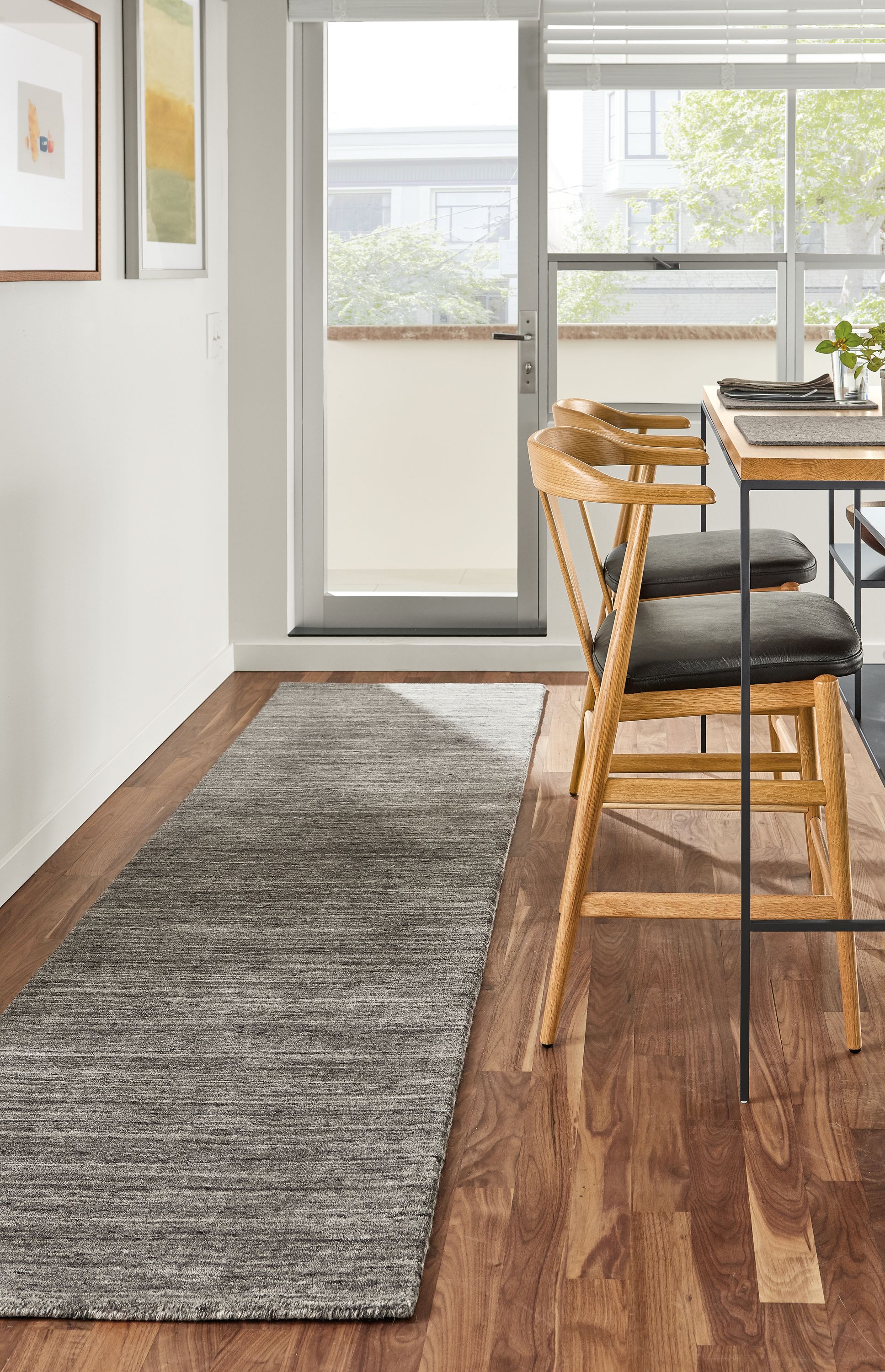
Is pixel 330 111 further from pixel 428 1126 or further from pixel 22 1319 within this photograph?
pixel 22 1319

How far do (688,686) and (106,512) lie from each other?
1.71 meters

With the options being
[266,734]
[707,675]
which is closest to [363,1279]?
[707,675]

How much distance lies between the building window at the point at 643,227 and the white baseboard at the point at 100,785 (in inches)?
73.4

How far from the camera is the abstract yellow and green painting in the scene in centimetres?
362

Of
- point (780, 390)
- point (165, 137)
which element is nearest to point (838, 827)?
point (780, 390)

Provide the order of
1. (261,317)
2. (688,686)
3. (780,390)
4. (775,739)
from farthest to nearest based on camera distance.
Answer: (261,317)
(775,739)
(780,390)
(688,686)

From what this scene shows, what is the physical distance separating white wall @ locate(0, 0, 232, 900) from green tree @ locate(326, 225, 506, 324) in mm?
417

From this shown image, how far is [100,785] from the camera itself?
3414 millimetres

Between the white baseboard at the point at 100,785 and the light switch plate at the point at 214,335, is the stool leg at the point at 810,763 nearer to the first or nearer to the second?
the white baseboard at the point at 100,785

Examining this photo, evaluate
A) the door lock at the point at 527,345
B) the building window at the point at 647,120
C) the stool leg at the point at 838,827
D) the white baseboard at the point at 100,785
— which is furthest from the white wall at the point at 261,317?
the stool leg at the point at 838,827

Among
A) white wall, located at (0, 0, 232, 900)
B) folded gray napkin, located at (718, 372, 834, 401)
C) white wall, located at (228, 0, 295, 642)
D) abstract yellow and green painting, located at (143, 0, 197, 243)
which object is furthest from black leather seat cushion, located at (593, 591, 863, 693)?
white wall, located at (228, 0, 295, 642)

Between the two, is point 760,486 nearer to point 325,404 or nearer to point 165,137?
point 165,137

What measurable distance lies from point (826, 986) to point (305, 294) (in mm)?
3125

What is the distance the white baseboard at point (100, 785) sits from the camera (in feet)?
9.53
